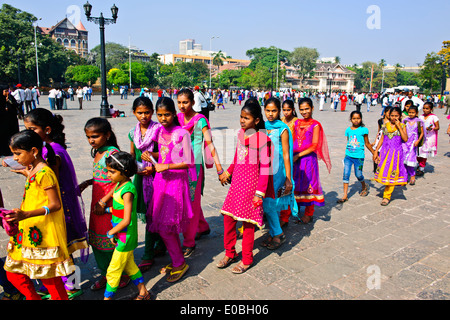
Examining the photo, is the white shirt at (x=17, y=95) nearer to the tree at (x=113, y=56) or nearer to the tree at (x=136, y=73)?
the tree at (x=136, y=73)

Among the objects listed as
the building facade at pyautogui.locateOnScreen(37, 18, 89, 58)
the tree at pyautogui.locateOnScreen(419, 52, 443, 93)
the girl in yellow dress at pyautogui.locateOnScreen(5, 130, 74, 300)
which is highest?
the building facade at pyautogui.locateOnScreen(37, 18, 89, 58)

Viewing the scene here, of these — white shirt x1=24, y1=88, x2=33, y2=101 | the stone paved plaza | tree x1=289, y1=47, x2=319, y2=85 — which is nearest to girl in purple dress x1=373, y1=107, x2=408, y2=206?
the stone paved plaza

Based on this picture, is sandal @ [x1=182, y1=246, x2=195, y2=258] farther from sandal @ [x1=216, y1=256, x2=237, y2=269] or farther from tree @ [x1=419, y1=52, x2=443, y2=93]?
tree @ [x1=419, y1=52, x2=443, y2=93]

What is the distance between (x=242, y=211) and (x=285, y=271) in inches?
27.7

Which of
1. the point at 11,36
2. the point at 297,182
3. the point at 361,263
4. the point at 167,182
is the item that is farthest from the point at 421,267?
the point at 11,36

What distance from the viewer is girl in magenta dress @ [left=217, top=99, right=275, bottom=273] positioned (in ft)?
9.67

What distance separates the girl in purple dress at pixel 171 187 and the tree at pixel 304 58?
3441 inches

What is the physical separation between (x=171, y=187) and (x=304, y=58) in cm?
8769

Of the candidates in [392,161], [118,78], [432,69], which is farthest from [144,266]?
[118,78]

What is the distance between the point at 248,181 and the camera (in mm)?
3023

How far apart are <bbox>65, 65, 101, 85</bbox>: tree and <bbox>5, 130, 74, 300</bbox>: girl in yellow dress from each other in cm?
5985

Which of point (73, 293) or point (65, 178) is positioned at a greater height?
point (65, 178)

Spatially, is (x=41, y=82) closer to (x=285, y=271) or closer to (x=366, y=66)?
(x=285, y=271)

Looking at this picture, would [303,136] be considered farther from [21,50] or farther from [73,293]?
[21,50]
